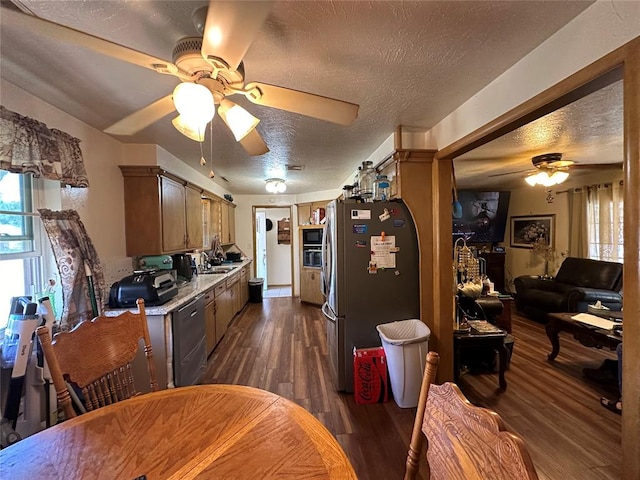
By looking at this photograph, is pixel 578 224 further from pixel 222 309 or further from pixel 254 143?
pixel 222 309

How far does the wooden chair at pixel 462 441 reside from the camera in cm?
57

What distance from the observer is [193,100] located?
108 cm

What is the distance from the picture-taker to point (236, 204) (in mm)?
6316

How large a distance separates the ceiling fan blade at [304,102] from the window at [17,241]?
1621 millimetres

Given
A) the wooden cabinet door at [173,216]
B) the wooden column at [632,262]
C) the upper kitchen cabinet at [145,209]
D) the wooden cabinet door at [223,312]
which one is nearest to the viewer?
the wooden column at [632,262]

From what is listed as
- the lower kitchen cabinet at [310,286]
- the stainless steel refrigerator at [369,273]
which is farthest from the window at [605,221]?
the lower kitchen cabinet at [310,286]

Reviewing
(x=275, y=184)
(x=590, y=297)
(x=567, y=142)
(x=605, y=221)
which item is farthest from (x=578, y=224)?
(x=275, y=184)

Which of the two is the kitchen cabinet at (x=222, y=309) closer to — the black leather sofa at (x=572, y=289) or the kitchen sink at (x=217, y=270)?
the kitchen sink at (x=217, y=270)

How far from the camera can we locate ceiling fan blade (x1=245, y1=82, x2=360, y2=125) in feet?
4.00

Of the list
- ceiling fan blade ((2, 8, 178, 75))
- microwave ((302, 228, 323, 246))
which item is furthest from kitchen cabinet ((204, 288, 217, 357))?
microwave ((302, 228, 323, 246))

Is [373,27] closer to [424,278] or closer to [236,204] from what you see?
[424,278]

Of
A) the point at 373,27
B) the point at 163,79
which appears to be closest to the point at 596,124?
the point at 373,27

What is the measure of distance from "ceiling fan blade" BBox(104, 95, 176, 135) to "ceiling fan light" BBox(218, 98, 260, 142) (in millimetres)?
231

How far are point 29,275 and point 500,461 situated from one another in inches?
102
